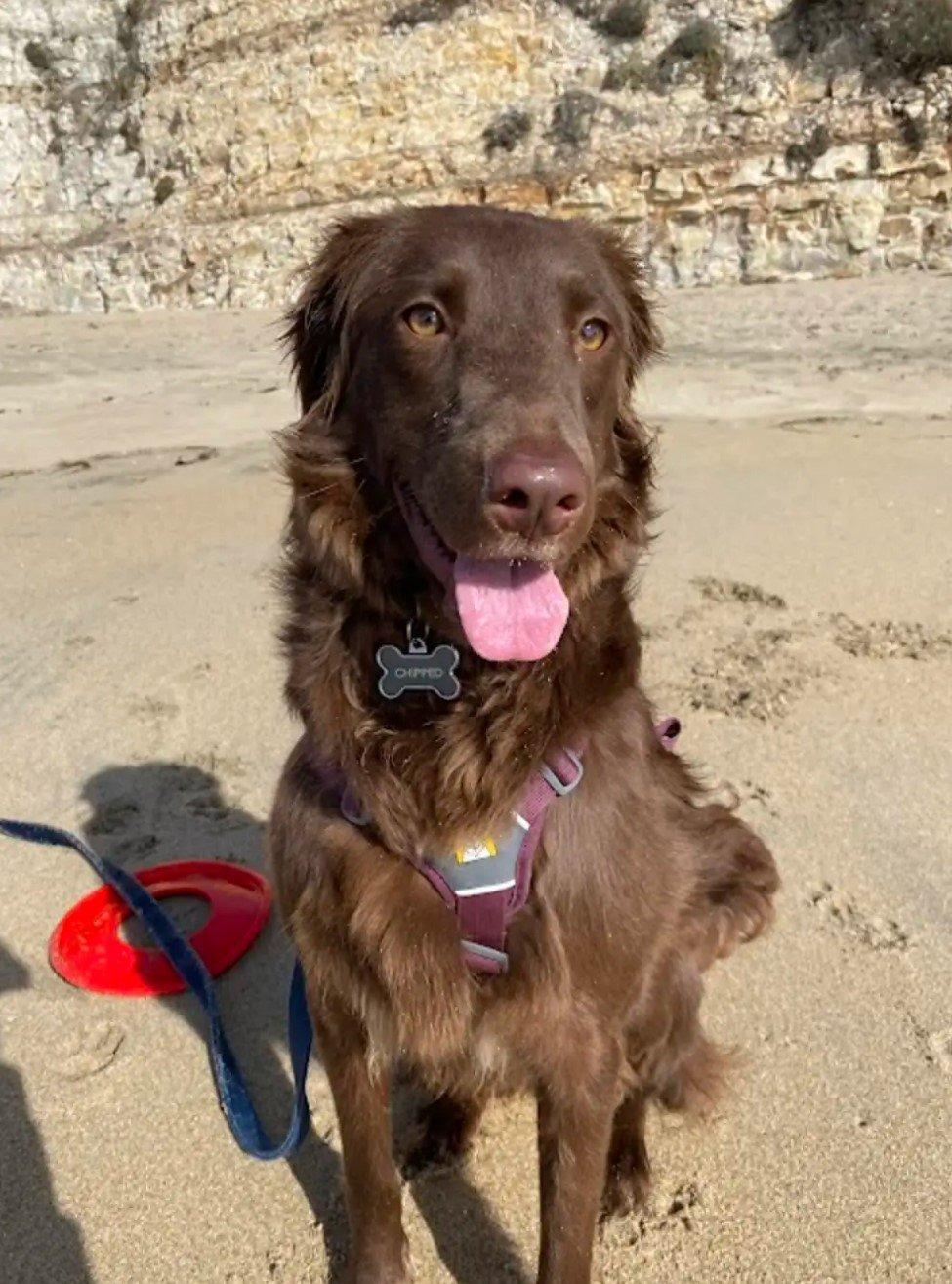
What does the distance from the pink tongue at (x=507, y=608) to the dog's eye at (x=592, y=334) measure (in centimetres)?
53

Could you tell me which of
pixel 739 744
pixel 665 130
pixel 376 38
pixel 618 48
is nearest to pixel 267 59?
pixel 376 38

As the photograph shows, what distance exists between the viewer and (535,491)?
1.68 metres

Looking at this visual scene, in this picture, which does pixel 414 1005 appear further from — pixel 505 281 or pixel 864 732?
pixel 864 732

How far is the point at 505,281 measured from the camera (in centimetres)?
203

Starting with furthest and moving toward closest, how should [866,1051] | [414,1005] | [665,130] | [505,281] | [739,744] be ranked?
[665,130] → [739,744] → [866,1051] → [505,281] → [414,1005]

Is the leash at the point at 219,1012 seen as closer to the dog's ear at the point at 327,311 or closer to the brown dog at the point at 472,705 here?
the brown dog at the point at 472,705

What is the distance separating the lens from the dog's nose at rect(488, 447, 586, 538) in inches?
66.3

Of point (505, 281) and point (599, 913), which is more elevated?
point (505, 281)

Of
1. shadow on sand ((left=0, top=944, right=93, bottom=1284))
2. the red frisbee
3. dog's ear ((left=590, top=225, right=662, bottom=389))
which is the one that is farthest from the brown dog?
the red frisbee

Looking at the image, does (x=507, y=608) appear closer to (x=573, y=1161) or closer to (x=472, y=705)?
(x=472, y=705)

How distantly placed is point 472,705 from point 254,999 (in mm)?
1347

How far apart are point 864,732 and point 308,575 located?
8.44ft

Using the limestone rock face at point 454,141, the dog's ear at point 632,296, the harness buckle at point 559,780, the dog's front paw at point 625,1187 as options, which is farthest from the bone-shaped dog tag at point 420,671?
the limestone rock face at point 454,141

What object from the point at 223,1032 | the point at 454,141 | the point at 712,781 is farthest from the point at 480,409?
the point at 454,141
